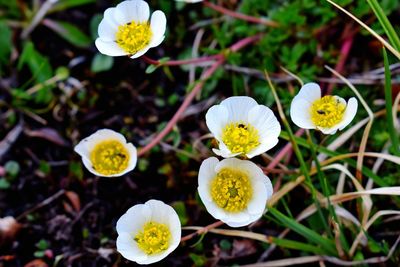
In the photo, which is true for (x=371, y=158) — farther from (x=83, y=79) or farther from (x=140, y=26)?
(x=83, y=79)

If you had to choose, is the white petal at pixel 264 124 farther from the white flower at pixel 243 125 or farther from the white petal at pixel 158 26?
the white petal at pixel 158 26

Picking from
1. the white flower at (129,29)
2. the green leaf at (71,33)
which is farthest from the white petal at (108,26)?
the green leaf at (71,33)

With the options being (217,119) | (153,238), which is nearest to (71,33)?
(217,119)

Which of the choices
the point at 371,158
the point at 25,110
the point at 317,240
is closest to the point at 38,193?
the point at 25,110

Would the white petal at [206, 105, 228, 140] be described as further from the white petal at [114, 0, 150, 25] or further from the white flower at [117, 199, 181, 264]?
the white petal at [114, 0, 150, 25]

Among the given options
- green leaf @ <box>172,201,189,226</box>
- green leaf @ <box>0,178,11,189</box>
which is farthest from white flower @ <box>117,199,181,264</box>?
green leaf @ <box>0,178,11,189</box>
